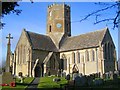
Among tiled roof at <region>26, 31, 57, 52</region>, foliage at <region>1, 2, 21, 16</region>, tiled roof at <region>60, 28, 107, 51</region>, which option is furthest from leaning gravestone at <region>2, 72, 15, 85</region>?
tiled roof at <region>60, 28, 107, 51</region>

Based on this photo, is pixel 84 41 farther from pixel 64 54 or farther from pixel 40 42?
pixel 40 42

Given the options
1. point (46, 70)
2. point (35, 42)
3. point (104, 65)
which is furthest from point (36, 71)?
point (104, 65)

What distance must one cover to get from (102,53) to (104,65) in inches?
83.3

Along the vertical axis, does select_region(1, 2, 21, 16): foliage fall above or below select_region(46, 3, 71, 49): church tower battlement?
below

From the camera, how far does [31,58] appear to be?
4456cm

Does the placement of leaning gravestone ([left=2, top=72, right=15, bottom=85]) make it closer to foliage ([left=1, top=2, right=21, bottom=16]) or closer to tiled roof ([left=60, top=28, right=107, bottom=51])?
foliage ([left=1, top=2, right=21, bottom=16])

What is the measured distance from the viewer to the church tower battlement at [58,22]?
53188 millimetres

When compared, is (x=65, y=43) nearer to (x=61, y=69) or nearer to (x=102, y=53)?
(x=61, y=69)

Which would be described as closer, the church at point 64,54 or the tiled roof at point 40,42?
the church at point 64,54

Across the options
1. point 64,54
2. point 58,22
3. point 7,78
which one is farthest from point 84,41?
point 7,78

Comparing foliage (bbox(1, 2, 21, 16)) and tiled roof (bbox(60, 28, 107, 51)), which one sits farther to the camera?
tiled roof (bbox(60, 28, 107, 51))

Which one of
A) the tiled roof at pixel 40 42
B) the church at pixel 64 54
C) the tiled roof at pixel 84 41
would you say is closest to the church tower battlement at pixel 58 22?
the church at pixel 64 54

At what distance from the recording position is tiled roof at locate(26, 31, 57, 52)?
4625 cm

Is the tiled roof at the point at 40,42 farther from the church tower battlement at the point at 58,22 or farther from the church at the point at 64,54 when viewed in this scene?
the church tower battlement at the point at 58,22
